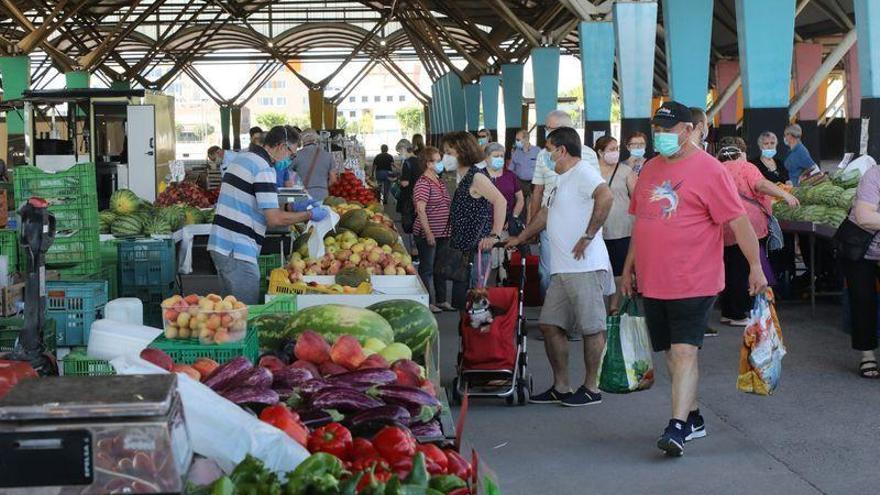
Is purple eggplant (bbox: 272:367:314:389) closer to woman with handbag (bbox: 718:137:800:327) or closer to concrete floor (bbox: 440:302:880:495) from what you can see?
concrete floor (bbox: 440:302:880:495)

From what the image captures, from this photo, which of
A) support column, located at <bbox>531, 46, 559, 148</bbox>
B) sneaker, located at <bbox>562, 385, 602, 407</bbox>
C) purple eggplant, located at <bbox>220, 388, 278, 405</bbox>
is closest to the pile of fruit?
sneaker, located at <bbox>562, 385, 602, 407</bbox>

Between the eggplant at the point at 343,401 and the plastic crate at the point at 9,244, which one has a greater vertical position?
the plastic crate at the point at 9,244

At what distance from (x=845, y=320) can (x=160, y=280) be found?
5.58 m

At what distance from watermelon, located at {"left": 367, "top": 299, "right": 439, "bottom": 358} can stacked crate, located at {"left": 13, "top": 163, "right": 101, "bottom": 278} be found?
140 inches

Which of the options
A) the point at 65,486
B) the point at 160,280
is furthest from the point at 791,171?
the point at 65,486

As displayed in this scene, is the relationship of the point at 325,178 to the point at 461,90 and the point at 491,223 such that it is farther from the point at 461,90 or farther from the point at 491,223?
the point at 461,90

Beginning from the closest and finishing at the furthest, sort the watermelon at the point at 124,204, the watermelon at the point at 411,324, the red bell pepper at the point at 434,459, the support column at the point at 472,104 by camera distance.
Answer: the red bell pepper at the point at 434,459 → the watermelon at the point at 411,324 → the watermelon at the point at 124,204 → the support column at the point at 472,104

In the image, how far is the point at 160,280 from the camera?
10.2 metres

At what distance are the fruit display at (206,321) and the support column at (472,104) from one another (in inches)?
1614

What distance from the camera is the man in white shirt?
752cm

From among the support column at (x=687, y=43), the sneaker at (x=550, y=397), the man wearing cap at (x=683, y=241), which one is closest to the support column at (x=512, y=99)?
the support column at (x=687, y=43)

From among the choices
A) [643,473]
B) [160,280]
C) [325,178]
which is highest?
[325,178]

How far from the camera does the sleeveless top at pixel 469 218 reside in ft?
32.0

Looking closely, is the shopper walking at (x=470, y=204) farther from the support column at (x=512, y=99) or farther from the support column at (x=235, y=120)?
the support column at (x=235, y=120)
